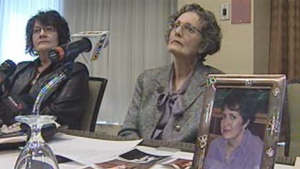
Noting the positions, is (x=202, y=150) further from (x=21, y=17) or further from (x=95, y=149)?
(x=21, y=17)

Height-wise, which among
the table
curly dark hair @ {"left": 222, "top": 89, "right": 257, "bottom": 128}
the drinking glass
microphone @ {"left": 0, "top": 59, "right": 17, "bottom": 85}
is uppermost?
microphone @ {"left": 0, "top": 59, "right": 17, "bottom": 85}

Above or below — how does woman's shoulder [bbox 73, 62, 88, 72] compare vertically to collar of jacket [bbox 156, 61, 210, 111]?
above

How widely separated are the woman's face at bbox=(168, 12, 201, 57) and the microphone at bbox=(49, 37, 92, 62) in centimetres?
A: 68

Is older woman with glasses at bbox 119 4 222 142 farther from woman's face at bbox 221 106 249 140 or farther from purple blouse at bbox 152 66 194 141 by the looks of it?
woman's face at bbox 221 106 249 140

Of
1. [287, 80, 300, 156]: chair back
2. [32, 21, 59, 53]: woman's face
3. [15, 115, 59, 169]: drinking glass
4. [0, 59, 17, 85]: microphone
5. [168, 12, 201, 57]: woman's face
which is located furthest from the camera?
[32, 21, 59, 53]: woman's face

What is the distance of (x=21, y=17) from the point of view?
149 inches

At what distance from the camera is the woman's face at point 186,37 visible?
175 centimetres

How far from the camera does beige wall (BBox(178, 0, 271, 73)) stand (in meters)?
2.57

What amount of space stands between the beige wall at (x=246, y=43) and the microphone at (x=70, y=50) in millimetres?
1653

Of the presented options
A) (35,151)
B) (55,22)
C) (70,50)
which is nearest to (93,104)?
→ (55,22)

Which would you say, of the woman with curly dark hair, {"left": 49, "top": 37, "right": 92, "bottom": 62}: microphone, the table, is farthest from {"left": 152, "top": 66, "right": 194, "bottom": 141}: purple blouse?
{"left": 49, "top": 37, "right": 92, "bottom": 62}: microphone

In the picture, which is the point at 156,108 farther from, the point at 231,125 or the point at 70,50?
the point at 231,125

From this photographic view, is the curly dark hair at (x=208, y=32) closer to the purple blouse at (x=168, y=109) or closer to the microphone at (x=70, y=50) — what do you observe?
the purple blouse at (x=168, y=109)

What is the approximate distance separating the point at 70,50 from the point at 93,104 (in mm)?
905
